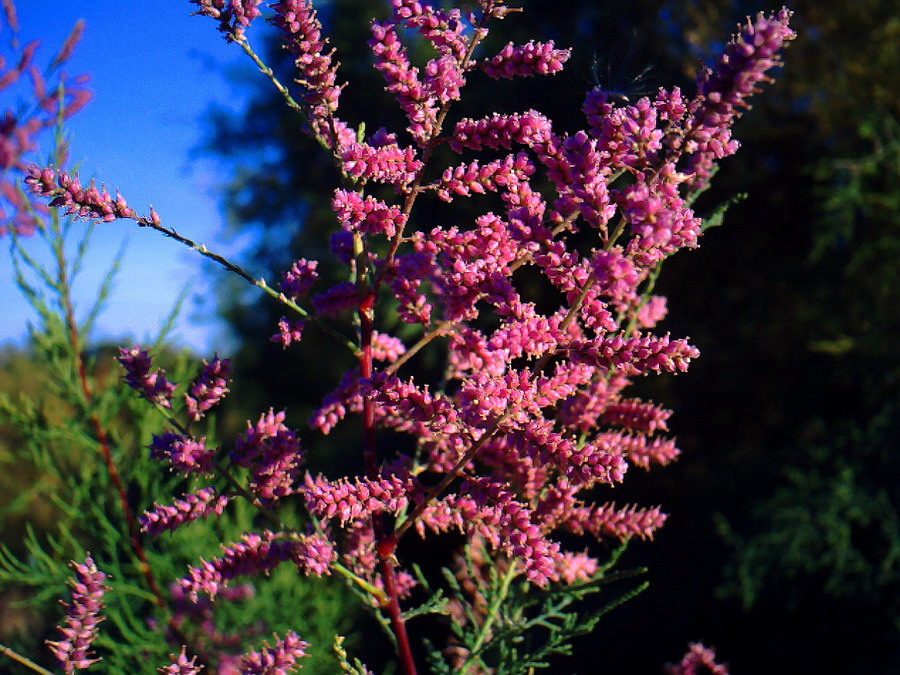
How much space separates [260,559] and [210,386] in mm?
238

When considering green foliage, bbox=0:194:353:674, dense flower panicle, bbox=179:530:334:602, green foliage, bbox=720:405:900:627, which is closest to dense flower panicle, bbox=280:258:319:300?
dense flower panicle, bbox=179:530:334:602

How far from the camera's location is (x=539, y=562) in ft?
2.63

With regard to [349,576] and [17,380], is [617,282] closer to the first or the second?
[349,576]

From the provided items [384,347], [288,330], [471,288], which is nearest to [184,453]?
[288,330]

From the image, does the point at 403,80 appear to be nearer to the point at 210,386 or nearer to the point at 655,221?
the point at 655,221

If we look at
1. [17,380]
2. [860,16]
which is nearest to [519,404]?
[860,16]

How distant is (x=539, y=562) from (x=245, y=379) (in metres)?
10.2

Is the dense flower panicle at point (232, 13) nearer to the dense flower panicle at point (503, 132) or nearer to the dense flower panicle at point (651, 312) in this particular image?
the dense flower panicle at point (503, 132)

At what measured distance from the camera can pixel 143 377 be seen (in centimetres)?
96

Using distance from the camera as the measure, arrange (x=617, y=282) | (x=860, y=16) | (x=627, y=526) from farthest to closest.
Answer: (x=860, y=16) → (x=627, y=526) → (x=617, y=282)

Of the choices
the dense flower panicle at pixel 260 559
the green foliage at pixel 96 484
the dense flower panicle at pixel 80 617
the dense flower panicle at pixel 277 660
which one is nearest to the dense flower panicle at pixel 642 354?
the dense flower panicle at pixel 260 559

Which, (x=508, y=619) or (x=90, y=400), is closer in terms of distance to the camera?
(x=508, y=619)

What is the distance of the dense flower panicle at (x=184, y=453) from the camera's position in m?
0.91

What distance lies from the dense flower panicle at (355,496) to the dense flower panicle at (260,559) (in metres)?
0.06
